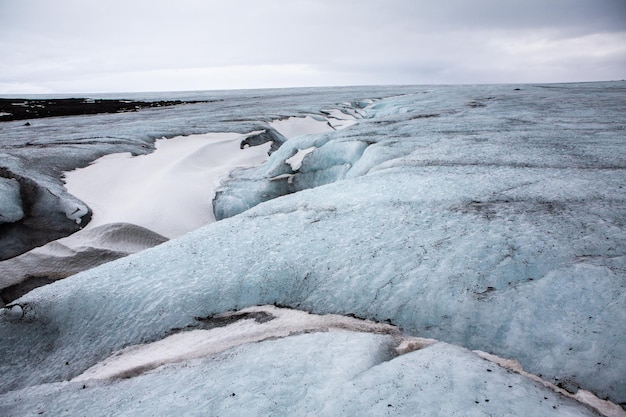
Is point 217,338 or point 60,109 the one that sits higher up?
point 60,109

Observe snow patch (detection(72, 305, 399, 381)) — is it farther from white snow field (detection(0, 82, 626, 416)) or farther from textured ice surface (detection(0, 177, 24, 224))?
textured ice surface (detection(0, 177, 24, 224))

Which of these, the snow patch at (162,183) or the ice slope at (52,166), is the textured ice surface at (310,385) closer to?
the snow patch at (162,183)

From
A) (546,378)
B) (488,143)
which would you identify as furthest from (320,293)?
(488,143)

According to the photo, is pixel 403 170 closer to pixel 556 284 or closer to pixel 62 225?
pixel 556 284

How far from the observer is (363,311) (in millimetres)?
2033

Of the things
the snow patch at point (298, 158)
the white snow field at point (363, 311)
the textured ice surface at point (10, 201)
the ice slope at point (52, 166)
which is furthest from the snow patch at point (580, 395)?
the textured ice surface at point (10, 201)

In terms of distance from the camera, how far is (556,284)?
1886 millimetres

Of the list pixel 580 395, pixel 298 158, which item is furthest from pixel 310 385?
pixel 298 158

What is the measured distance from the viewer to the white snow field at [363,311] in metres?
1.48

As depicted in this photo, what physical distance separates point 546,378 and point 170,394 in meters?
1.44

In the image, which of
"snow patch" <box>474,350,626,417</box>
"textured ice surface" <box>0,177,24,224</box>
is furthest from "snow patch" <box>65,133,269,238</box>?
"snow patch" <box>474,350,626,417</box>

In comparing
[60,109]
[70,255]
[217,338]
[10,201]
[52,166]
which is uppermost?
[60,109]

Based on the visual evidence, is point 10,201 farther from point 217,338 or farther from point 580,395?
point 580,395

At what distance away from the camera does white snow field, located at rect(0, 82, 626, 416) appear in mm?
1483
